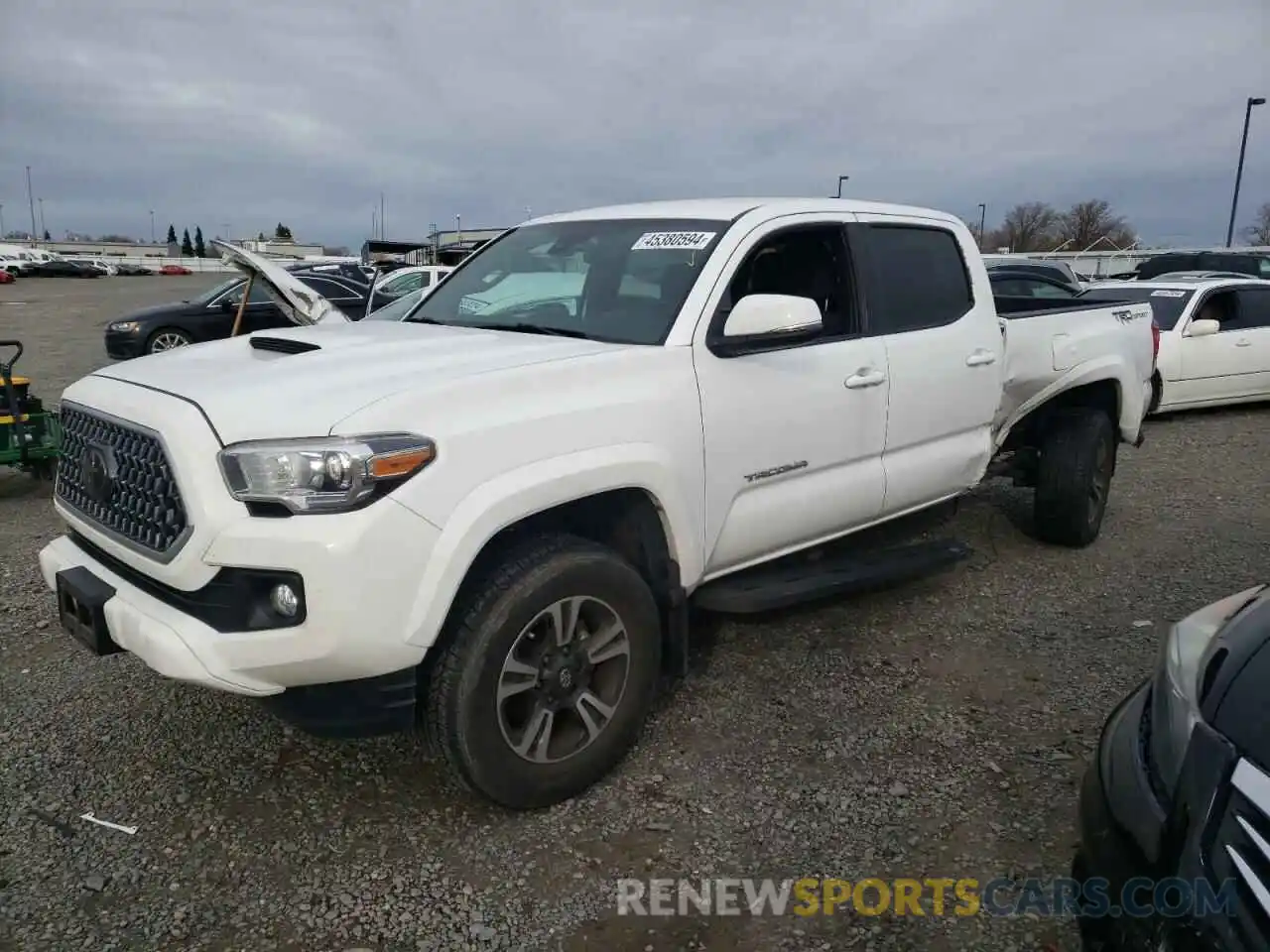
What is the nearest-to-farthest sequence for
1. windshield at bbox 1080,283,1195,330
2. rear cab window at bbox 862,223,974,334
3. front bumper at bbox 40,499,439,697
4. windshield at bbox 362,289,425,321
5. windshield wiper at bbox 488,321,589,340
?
front bumper at bbox 40,499,439,697 → windshield wiper at bbox 488,321,589,340 → rear cab window at bbox 862,223,974,334 → windshield at bbox 362,289,425,321 → windshield at bbox 1080,283,1195,330

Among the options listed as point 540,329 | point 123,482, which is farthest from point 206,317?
point 123,482

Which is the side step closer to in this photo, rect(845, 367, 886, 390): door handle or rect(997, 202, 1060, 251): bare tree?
rect(845, 367, 886, 390): door handle

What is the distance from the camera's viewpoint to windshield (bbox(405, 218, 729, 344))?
3.49 meters

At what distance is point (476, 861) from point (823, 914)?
1003mm

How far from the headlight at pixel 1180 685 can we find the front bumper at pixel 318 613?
1.78m

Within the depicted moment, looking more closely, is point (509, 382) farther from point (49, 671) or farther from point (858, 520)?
point (49, 671)

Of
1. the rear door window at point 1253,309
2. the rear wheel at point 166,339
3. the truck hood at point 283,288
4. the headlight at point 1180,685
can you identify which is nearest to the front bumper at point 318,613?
the headlight at point 1180,685

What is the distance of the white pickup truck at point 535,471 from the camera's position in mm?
2488

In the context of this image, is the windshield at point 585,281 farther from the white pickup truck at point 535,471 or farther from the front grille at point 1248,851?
the front grille at point 1248,851

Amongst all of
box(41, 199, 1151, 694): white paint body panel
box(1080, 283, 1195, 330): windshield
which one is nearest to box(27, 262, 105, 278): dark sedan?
box(1080, 283, 1195, 330): windshield

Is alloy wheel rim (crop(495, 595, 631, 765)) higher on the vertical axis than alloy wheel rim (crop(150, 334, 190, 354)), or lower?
lower

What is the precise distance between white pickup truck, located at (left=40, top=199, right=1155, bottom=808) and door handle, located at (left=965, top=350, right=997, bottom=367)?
0.03 metres

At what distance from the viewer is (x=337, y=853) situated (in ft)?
9.36

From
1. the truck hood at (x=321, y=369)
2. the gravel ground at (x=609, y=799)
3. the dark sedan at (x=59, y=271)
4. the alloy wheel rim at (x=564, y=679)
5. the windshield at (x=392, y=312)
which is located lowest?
the gravel ground at (x=609, y=799)
